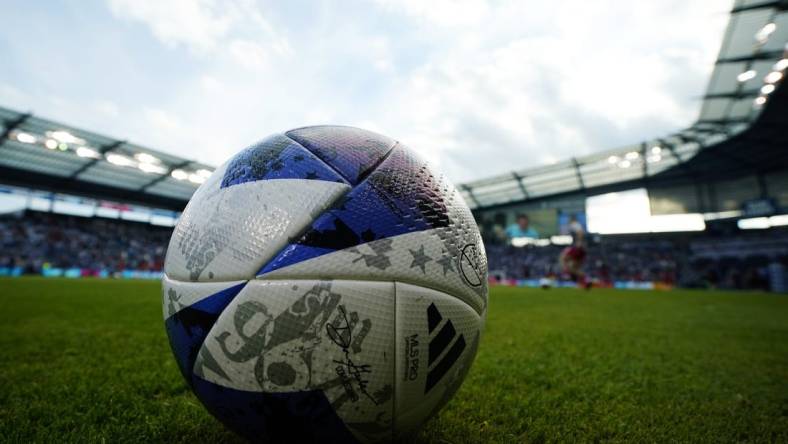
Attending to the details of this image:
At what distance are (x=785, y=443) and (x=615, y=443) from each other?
846 millimetres

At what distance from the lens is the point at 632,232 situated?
43938mm

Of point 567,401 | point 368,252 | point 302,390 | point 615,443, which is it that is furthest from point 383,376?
point 567,401

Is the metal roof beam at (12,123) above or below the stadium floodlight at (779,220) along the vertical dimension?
above

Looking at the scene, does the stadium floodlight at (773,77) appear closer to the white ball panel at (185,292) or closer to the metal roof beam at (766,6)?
the metal roof beam at (766,6)

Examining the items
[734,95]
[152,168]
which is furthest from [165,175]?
[734,95]

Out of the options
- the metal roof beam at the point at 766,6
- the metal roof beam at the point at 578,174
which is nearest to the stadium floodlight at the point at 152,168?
the metal roof beam at the point at 766,6

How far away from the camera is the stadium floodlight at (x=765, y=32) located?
58.1 ft

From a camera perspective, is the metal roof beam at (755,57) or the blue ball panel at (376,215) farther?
the metal roof beam at (755,57)

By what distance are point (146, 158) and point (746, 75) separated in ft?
115

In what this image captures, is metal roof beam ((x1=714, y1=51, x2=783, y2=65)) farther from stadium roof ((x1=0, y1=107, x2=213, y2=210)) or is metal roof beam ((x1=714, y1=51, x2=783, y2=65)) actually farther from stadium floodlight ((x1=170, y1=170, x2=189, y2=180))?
stadium floodlight ((x1=170, y1=170, x2=189, y2=180))

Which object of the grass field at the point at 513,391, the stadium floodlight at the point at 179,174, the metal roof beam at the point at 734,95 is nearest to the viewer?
the grass field at the point at 513,391

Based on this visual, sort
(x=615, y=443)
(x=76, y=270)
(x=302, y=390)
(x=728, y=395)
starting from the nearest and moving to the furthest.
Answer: (x=302, y=390) → (x=615, y=443) → (x=728, y=395) → (x=76, y=270)

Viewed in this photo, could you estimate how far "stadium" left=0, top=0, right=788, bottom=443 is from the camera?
84.6 inches

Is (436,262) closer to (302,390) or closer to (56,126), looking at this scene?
(302,390)
